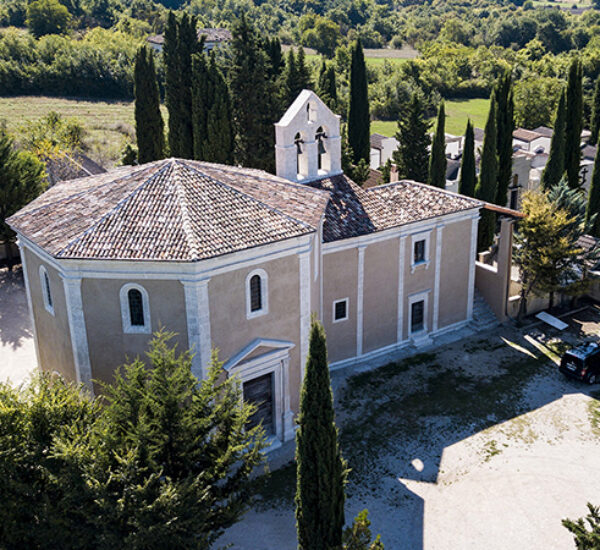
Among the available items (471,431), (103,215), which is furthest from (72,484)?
(471,431)

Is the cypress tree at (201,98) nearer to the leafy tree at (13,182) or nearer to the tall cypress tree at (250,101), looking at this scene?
the tall cypress tree at (250,101)

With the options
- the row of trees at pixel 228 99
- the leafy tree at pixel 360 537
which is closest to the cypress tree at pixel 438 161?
the row of trees at pixel 228 99

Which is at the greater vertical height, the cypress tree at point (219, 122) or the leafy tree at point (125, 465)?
the cypress tree at point (219, 122)

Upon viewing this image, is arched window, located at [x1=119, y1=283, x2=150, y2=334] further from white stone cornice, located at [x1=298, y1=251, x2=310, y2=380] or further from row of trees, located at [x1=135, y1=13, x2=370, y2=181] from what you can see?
row of trees, located at [x1=135, y1=13, x2=370, y2=181]

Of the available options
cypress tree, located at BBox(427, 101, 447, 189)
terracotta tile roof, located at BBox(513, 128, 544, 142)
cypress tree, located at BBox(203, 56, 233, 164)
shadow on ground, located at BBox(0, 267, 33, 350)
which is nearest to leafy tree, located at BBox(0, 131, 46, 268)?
shadow on ground, located at BBox(0, 267, 33, 350)

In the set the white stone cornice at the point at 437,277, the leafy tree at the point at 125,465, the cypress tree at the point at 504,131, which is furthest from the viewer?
the cypress tree at the point at 504,131

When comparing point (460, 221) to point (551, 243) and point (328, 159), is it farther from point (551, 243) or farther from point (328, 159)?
point (328, 159)

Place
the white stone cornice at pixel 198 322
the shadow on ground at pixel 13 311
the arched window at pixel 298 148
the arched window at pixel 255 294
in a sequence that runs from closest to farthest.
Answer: the white stone cornice at pixel 198 322 < the arched window at pixel 255 294 < the arched window at pixel 298 148 < the shadow on ground at pixel 13 311
